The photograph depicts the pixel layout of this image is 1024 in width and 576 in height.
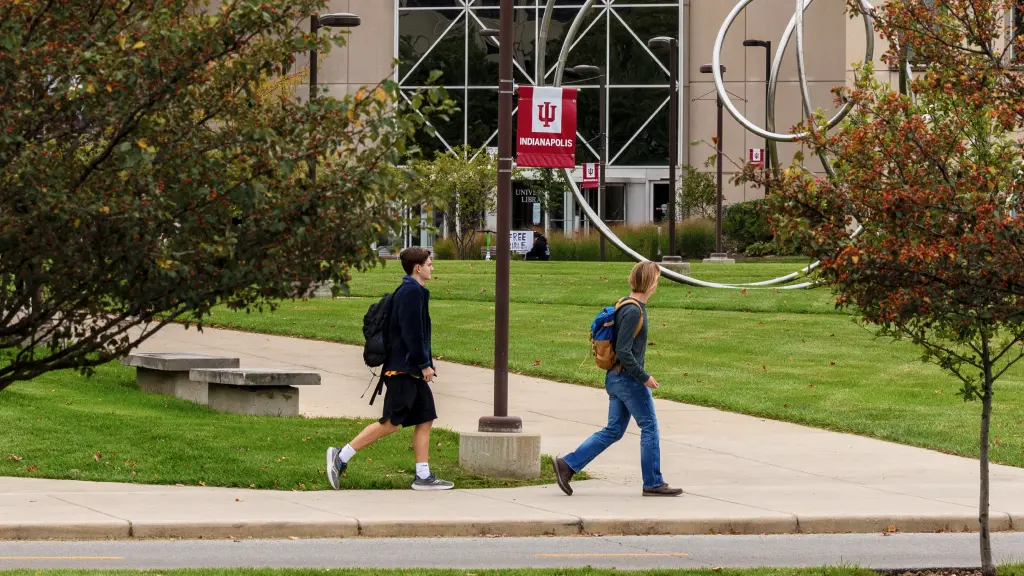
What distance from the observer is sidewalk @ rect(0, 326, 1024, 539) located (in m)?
9.67

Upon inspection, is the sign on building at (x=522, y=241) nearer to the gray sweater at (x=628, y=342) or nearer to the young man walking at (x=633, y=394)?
the young man walking at (x=633, y=394)

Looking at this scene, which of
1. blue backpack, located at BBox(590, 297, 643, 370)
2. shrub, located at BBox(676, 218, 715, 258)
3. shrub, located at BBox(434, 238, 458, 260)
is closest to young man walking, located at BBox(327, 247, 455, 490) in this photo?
blue backpack, located at BBox(590, 297, 643, 370)

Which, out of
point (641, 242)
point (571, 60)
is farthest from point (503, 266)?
point (571, 60)

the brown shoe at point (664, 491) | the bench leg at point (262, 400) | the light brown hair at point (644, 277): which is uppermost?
the light brown hair at point (644, 277)

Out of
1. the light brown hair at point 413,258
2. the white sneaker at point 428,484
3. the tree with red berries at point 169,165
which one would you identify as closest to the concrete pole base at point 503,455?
the white sneaker at point 428,484

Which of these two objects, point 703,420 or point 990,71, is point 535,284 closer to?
point 703,420

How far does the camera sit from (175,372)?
15.7 meters

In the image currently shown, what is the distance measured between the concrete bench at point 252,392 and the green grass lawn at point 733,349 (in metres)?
4.67

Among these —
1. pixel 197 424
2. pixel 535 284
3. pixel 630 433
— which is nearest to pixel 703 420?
pixel 630 433

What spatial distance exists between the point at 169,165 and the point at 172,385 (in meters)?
10.4

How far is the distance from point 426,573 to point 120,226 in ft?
10.8

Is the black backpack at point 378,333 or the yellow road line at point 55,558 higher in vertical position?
the black backpack at point 378,333

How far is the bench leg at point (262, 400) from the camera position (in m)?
14.8

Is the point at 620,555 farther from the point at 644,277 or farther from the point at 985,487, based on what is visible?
the point at 644,277
